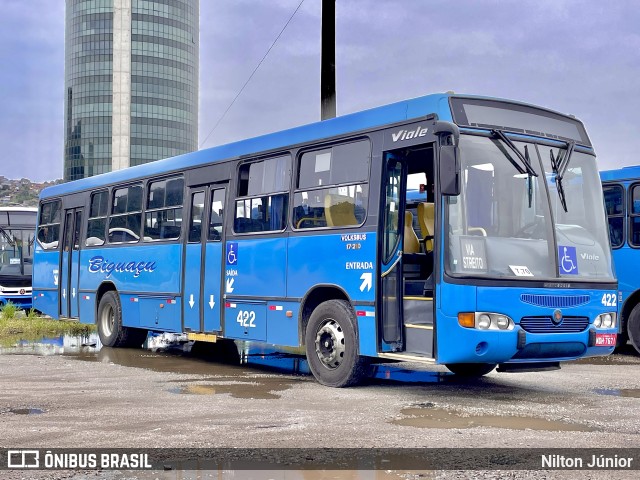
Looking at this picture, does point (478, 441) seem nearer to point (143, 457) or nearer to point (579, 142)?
point (143, 457)

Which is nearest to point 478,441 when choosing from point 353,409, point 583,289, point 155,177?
point 353,409

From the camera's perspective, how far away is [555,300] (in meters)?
9.48

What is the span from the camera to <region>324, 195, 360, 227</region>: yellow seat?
1056cm

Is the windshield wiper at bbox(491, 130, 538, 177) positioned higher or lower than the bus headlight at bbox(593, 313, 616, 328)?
higher

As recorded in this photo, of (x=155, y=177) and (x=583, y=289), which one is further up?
(x=155, y=177)

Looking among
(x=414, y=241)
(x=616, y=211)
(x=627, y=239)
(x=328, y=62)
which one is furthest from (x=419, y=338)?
(x=328, y=62)

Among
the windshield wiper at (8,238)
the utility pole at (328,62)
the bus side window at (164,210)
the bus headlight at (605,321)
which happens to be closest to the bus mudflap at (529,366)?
the bus headlight at (605,321)

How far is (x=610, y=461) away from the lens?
6.44 metres

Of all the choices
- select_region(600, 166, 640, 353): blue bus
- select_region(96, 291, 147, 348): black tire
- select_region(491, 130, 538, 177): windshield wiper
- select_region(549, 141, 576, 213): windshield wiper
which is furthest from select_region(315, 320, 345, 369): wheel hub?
select_region(600, 166, 640, 353): blue bus

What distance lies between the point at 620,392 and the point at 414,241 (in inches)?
118

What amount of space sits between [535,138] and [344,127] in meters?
2.32

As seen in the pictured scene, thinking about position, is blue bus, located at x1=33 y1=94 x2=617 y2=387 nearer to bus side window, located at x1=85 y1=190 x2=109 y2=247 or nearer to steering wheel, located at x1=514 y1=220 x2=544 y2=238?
steering wheel, located at x1=514 y1=220 x2=544 y2=238

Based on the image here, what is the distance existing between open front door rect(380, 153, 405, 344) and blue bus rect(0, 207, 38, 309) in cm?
1804

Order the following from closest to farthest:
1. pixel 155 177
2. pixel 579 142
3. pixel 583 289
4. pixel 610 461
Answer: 1. pixel 610 461
2. pixel 583 289
3. pixel 579 142
4. pixel 155 177
